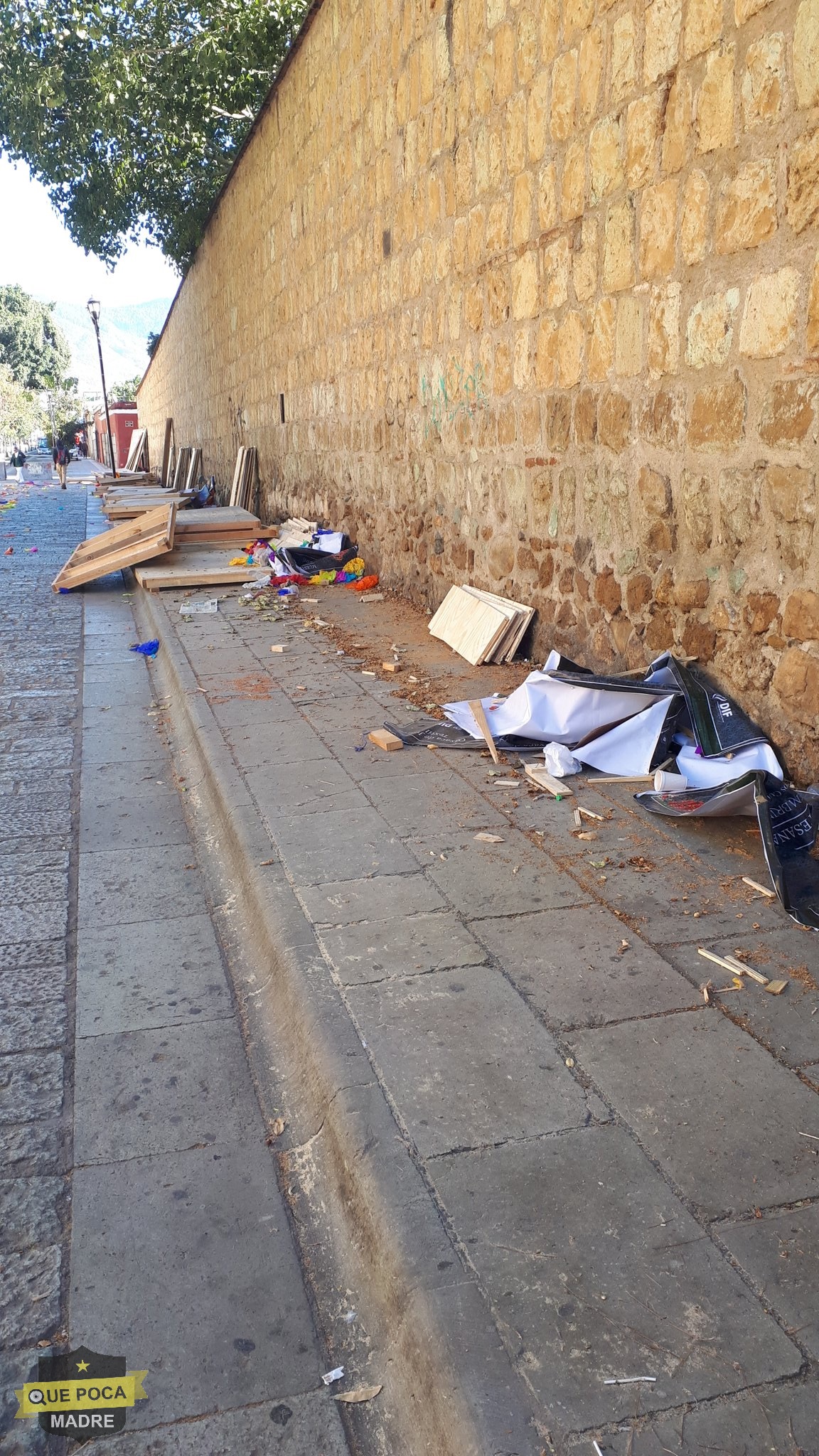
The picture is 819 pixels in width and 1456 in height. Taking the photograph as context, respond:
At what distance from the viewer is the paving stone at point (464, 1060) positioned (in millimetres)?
2010

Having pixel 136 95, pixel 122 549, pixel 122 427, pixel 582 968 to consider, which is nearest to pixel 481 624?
pixel 582 968

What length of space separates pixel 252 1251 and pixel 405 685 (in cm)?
375

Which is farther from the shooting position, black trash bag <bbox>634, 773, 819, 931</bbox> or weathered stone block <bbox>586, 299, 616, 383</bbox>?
weathered stone block <bbox>586, 299, 616, 383</bbox>

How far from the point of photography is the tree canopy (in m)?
14.6

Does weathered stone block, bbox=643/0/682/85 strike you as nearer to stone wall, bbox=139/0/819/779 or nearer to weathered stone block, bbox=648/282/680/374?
stone wall, bbox=139/0/819/779

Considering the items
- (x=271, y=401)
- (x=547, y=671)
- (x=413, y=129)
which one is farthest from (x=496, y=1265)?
(x=271, y=401)

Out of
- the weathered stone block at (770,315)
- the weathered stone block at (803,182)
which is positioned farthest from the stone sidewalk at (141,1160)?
the weathered stone block at (803,182)

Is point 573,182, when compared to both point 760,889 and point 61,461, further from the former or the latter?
point 61,461

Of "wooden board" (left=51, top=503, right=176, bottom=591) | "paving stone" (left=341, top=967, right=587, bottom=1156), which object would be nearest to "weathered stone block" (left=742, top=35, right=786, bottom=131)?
"paving stone" (left=341, top=967, right=587, bottom=1156)

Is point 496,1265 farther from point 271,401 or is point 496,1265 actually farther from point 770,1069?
point 271,401

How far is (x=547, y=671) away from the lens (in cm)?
447

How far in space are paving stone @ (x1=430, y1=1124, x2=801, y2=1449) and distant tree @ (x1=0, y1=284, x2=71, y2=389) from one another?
8624 cm

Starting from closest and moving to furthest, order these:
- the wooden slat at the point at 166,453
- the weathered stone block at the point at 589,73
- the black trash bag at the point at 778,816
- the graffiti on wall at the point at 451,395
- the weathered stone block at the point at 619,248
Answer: the black trash bag at the point at 778,816 < the weathered stone block at the point at 619,248 < the weathered stone block at the point at 589,73 < the graffiti on wall at the point at 451,395 < the wooden slat at the point at 166,453

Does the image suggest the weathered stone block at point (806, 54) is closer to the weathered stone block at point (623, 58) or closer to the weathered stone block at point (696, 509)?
the weathered stone block at point (623, 58)
